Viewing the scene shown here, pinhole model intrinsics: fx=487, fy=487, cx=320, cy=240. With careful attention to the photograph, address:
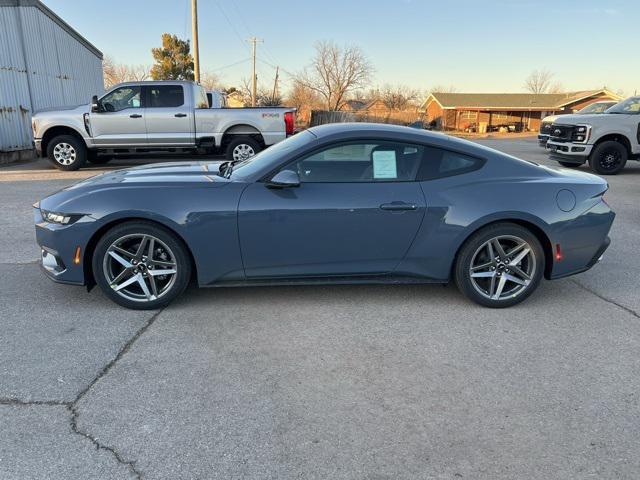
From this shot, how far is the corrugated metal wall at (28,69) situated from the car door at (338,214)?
12954 mm

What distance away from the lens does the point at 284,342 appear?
11.4 feet

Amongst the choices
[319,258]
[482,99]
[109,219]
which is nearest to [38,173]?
[109,219]

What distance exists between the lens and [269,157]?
4141 mm

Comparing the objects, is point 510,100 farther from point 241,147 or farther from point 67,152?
point 67,152

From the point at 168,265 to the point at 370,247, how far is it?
1618 mm

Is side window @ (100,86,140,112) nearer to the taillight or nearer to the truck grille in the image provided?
the taillight

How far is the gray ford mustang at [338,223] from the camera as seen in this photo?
12.4ft

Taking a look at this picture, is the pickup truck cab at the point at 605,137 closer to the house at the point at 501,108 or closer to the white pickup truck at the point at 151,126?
the white pickup truck at the point at 151,126

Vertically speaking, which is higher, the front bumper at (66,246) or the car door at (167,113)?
the car door at (167,113)

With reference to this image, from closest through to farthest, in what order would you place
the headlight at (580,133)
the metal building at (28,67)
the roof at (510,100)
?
the headlight at (580,133) < the metal building at (28,67) < the roof at (510,100)

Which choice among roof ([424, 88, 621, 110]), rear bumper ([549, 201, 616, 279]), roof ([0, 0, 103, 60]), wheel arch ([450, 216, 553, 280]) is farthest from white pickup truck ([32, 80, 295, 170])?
roof ([424, 88, 621, 110])

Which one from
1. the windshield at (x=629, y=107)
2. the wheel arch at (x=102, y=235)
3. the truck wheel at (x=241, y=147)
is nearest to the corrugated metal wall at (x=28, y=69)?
the truck wheel at (x=241, y=147)

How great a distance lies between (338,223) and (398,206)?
495 millimetres

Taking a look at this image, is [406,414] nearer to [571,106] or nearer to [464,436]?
[464,436]
